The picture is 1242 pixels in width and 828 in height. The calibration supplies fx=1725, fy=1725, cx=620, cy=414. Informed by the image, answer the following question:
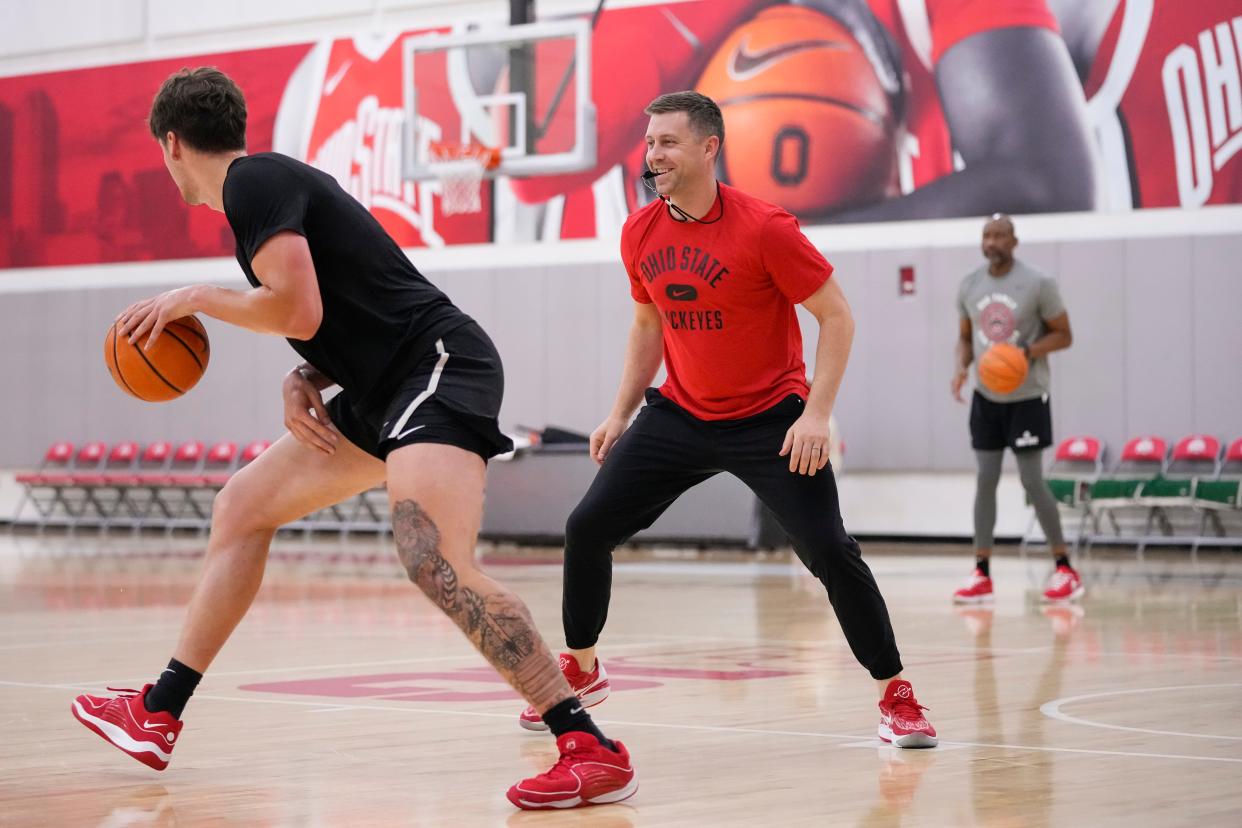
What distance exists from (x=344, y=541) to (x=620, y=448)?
42.4ft

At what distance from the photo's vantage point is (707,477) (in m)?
4.67

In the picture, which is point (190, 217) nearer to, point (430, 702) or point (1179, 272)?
point (1179, 272)

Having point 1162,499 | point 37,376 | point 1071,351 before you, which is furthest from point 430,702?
point 37,376

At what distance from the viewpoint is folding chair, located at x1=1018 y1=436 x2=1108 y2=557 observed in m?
14.7

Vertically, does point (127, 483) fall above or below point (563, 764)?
below

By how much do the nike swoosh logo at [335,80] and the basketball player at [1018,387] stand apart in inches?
443

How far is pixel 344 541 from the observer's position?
56.9 feet

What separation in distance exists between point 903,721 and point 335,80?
15952 mm

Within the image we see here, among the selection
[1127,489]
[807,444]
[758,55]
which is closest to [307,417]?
[807,444]


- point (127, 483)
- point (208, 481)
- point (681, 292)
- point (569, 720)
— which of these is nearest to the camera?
point (569, 720)

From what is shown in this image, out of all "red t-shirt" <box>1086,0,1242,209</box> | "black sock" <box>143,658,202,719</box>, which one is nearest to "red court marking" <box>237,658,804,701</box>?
"black sock" <box>143,658,202,719</box>

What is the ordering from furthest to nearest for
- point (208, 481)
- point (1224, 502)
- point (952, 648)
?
point (208, 481), point (1224, 502), point (952, 648)

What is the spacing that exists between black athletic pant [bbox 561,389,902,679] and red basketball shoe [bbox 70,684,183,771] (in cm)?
120

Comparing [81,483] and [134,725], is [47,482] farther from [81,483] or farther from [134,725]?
[134,725]
